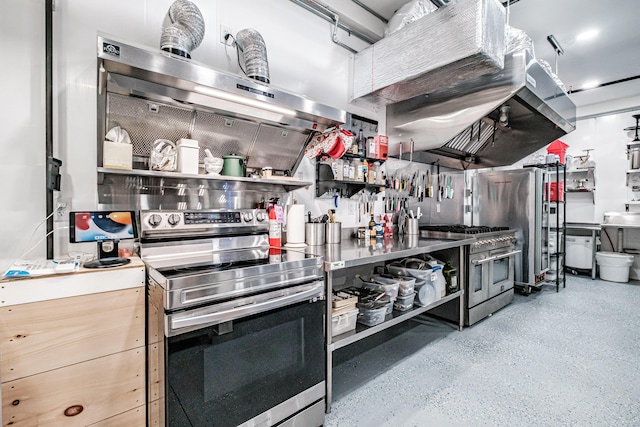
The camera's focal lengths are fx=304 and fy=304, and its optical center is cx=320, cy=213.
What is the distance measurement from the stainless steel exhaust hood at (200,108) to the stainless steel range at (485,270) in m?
1.95

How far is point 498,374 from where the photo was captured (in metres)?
2.25

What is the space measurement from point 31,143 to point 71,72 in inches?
17.6

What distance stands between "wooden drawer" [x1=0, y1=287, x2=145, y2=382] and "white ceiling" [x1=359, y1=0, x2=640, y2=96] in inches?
127

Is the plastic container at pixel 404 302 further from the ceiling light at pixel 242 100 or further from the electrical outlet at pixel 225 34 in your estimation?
the electrical outlet at pixel 225 34

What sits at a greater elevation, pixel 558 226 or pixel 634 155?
pixel 634 155

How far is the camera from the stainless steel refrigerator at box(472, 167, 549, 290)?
4.28 metres

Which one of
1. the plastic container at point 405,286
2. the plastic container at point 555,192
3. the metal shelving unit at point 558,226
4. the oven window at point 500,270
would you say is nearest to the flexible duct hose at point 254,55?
the plastic container at point 405,286

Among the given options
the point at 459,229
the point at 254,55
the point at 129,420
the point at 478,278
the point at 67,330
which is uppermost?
the point at 254,55

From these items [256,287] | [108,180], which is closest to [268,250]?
[256,287]

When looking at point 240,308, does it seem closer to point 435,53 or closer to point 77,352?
point 77,352

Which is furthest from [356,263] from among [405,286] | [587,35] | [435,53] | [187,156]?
[587,35]

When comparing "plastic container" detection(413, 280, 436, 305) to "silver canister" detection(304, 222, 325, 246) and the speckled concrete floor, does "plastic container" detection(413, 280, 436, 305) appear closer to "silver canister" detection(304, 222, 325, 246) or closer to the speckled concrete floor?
the speckled concrete floor

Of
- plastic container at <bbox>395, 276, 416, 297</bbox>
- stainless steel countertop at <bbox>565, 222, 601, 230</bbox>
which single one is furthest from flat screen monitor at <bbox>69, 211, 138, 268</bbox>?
stainless steel countertop at <bbox>565, 222, 601, 230</bbox>

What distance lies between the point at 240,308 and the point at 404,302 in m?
1.60
